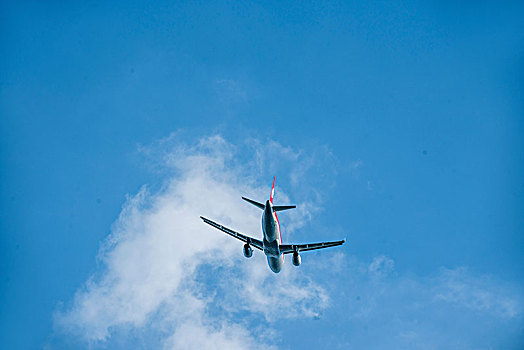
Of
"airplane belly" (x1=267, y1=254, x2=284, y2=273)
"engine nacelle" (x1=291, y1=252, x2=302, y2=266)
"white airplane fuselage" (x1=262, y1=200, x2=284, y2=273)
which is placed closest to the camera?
"white airplane fuselage" (x1=262, y1=200, x2=284, y2=273)

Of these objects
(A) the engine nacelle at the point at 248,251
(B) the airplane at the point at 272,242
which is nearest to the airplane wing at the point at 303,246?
(B) the airplane at the point at 272,242

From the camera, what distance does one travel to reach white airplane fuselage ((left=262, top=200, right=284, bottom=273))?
7069 centimetres

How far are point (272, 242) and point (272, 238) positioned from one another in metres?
1.42

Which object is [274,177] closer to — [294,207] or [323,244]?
[294,207]

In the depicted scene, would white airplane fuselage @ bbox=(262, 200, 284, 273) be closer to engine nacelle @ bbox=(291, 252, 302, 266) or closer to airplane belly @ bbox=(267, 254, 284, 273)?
airplane belly @ bbox=(267, 254, 284, 273)

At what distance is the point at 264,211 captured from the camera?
233ft

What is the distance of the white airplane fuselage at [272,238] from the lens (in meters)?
70.7

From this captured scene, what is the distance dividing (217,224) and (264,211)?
16292 millimetres

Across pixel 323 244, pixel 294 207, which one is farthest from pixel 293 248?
pixel 294 207

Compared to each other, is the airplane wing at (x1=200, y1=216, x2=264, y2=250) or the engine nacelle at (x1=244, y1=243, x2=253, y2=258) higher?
the airplane wing at (x1=200, y1=216, x2=264, y2=250)

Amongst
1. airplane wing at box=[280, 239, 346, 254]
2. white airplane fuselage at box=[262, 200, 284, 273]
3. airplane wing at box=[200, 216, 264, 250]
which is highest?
airplane wing at box=[200, 216, 264, 250]

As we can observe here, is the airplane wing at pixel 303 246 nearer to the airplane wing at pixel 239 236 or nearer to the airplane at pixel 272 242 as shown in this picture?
the airplane at pixel 272 242

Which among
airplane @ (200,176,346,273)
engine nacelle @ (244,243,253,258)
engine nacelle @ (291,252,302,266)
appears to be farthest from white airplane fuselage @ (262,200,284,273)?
engine nacelle @ (244,243,253,258)

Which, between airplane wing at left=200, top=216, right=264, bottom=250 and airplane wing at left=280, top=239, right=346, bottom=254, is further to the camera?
airplane wing at left=200, top=216, right=264, bottom=250
